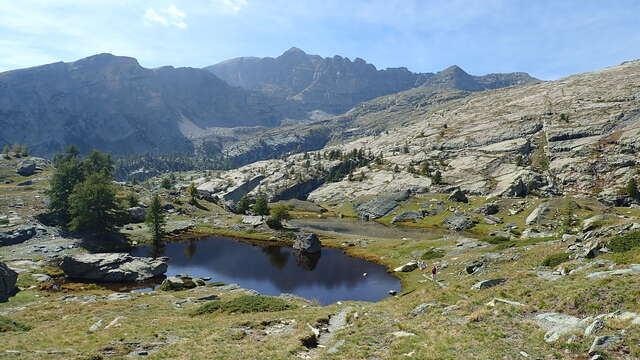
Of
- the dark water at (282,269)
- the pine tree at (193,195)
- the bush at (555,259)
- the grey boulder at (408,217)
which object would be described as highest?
the bush at (555,259)

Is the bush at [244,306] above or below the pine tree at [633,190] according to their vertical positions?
above

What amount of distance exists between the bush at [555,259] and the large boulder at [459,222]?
10189 centimetres

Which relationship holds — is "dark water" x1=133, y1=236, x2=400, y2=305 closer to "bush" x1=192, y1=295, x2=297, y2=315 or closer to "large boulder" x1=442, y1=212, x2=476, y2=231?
"bush" x1=192, y1=295, x2=297, y2=315

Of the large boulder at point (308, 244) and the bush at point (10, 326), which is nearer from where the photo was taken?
the bush at point (10, 326)

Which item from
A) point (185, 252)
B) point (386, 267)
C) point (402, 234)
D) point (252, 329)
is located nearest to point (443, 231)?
point (402, 234)

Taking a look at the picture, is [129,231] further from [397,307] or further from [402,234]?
[397,307]

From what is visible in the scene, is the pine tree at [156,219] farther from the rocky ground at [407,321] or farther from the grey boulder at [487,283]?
the grey boulder at [487,283]

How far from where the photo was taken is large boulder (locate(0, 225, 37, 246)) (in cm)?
8625

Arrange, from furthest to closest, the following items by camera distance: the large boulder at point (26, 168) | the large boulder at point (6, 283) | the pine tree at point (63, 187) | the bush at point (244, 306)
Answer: the large boulder at point (26, 168), the pine tree at point (63, 187), the large boulder at point (6, 283), the bush at point (244, 306)

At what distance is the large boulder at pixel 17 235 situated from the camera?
86250 mm

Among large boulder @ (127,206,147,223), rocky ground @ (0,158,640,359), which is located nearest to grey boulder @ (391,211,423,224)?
rocky ground @ (0,158,640,359)

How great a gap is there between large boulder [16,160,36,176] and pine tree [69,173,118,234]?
99.0 m

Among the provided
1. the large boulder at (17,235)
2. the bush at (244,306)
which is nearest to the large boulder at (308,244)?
the bush at (244,306)

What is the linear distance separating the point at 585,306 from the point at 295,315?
2459 centimetres
